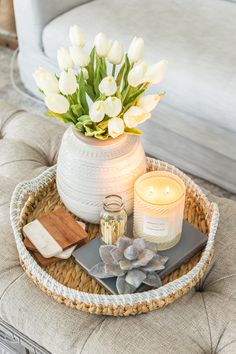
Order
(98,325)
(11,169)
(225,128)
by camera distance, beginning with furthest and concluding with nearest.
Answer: (225,128) < (11,169) < (98,325)

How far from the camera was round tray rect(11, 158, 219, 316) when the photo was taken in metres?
0.88

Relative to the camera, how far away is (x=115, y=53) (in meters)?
0.94

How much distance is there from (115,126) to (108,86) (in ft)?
0.22

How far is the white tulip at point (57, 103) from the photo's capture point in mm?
884

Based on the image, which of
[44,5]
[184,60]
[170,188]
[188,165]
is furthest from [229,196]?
[44,5]

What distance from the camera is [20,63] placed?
6.23ft

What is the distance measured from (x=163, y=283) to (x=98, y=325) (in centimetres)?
14

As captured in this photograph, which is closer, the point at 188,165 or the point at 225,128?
the point at 225,128

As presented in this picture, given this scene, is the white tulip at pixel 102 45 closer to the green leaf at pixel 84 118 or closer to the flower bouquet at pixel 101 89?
the flower bouquet at pixel 101 89

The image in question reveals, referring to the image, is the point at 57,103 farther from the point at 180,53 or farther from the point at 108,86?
the point at 180,53

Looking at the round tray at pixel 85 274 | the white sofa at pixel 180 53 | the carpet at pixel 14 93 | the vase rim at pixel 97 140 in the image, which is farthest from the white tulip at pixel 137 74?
the carpet at pixel 14 93

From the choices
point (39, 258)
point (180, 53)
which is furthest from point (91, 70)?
point (180, 53)

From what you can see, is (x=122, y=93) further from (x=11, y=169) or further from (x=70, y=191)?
(x=11, y=169)

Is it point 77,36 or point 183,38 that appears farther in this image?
point 183,38
